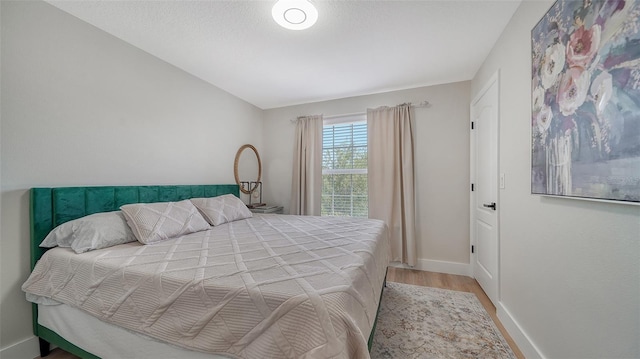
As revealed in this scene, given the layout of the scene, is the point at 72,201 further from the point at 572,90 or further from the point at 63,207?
the point at 572,90

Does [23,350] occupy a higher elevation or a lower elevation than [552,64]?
lower

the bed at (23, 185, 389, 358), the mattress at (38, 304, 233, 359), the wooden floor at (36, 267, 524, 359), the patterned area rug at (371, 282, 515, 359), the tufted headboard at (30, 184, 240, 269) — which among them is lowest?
the wooden floor at (36, 267, 524, 359)

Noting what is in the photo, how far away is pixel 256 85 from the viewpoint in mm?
3080

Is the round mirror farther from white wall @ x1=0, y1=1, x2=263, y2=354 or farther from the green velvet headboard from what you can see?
the green velvet headboard

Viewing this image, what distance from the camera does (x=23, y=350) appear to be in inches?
59.5

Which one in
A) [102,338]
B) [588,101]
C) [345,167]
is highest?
[588,101]

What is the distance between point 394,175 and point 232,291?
8.93 ft

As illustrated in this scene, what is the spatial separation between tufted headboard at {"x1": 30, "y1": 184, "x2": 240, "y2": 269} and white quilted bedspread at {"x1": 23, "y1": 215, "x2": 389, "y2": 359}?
205 millimetres

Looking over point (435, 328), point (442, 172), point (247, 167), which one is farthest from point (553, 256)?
point (247, 167)

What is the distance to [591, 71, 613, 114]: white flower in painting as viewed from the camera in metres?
0.89

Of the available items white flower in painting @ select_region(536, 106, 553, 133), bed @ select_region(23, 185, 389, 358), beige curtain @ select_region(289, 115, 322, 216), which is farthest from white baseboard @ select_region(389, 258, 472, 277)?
white flower in painting @ select_region(536, 106, 553, 133)

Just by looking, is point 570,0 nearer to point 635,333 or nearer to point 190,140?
point 635,333

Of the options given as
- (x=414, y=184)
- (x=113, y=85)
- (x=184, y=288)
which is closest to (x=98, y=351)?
(x=184, y=288)

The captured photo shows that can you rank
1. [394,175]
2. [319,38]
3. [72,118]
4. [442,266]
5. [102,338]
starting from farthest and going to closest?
1. [394,175]
2. [442,266]
3. [319,38]
4. [72,118]
5. [102,338]
